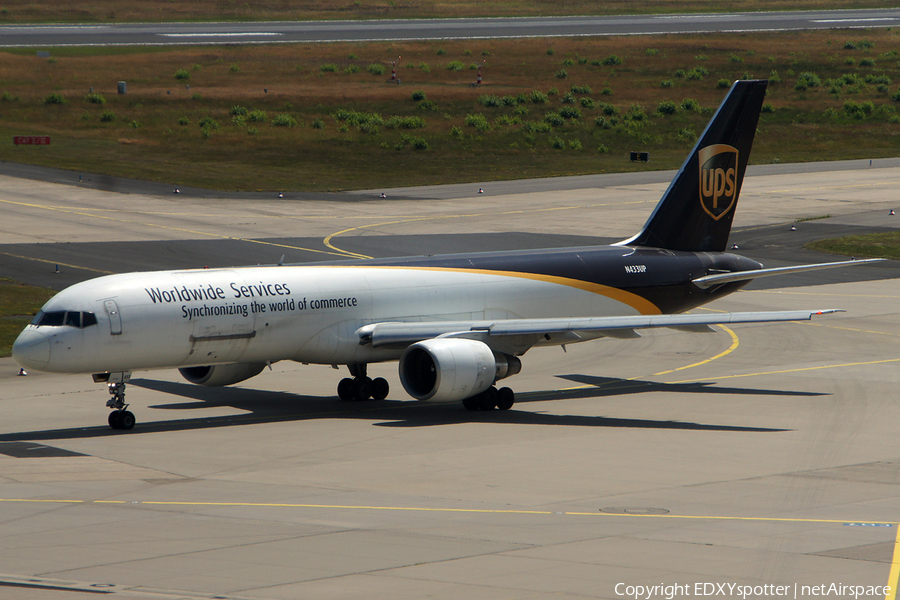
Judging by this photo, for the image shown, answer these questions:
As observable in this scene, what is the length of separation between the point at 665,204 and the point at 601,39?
123m

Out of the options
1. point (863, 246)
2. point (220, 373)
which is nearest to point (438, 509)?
point (220, 373)

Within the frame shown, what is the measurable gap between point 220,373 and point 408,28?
144 metres

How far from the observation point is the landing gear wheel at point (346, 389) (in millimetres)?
35438

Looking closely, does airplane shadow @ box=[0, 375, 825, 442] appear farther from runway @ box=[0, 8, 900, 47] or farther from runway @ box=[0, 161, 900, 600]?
runway @ box=[0, 8, 900, 47]

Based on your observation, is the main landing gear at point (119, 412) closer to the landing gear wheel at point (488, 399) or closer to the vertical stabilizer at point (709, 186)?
the landing gear wheel at point (488, 399)

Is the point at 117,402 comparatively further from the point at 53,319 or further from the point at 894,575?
the point at 894,575

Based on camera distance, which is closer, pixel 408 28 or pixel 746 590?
pixel 746 590

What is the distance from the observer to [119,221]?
69.0m

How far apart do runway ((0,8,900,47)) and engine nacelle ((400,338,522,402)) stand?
123149 millimetres

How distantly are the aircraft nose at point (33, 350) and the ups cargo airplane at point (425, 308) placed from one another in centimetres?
3

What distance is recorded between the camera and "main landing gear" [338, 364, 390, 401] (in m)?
35.5

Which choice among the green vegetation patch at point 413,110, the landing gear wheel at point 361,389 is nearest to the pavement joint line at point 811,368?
the landing gear wheel at point 361,389

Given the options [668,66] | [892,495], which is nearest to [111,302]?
[892,495]

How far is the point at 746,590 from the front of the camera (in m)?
17.0
